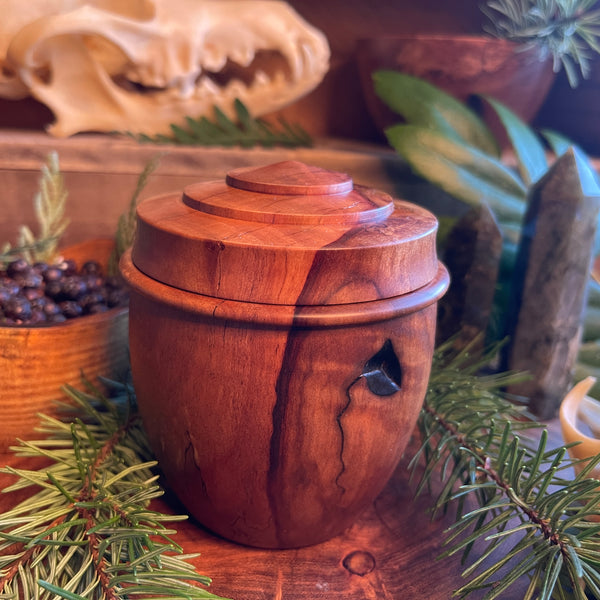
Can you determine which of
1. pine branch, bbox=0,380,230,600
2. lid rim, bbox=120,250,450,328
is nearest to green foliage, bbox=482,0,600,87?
lid rim, bbox=120,250,450,328

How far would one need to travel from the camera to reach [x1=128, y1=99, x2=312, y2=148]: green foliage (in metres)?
0.70

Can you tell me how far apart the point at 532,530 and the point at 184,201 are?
29 centimetres

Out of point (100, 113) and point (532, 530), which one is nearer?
point (532, 530)

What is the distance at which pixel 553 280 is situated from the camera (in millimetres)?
563

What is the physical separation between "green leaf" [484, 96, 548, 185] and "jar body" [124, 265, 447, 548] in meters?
0.39

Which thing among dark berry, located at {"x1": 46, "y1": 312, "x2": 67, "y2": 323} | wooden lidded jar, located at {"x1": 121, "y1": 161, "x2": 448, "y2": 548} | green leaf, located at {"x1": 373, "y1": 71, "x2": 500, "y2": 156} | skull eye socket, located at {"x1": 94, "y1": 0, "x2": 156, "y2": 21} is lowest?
dark berry, located at {"x1": 46, "y1": 312, "x2": 67, "y2": 323}

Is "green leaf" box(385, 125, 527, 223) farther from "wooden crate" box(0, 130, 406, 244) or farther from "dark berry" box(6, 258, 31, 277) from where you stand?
"dark berry" box(6, 258, 31, 277)

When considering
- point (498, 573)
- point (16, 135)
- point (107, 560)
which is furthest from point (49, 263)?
point (498, 573)

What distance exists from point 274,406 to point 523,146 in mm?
508

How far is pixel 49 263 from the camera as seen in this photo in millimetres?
573

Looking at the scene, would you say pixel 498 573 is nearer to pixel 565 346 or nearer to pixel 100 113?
pixel 565 346

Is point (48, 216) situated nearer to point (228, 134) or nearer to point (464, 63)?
point (228, 134)

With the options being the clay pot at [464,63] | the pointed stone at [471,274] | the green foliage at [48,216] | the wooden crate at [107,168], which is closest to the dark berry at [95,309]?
the green foliage at [48,216]

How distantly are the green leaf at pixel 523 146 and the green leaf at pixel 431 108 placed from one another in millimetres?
24
